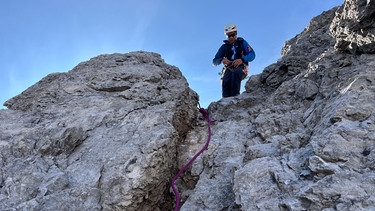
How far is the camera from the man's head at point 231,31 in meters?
12.0

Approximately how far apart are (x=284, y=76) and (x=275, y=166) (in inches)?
241

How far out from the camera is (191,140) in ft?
26.3

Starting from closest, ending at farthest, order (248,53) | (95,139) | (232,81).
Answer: (95,139) < (248,53) < (232,81)

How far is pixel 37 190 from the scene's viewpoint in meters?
5.50

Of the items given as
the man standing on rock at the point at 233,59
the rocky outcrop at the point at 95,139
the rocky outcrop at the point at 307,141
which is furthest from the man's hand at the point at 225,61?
the rocky outcrop at the point at 95,139

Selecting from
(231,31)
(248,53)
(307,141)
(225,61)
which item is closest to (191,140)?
(307,141)

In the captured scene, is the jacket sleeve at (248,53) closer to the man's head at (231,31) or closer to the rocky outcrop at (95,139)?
the man's head at (231,31)

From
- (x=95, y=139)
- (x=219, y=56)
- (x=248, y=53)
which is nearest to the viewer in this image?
(x=95, y=139)

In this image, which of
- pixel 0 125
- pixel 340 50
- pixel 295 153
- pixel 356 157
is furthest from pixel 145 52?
pixel 356 157

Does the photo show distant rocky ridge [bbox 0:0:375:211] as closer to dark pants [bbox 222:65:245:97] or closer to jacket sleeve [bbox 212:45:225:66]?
dark pants [bbox 222:65:245:97]

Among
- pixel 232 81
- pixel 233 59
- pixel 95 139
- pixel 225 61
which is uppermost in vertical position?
pixel 233 59

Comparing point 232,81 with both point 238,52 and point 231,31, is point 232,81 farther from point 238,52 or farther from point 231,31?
point 231,31

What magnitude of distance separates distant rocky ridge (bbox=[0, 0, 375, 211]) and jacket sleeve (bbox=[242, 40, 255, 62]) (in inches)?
71.8

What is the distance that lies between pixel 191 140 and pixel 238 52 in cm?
540
